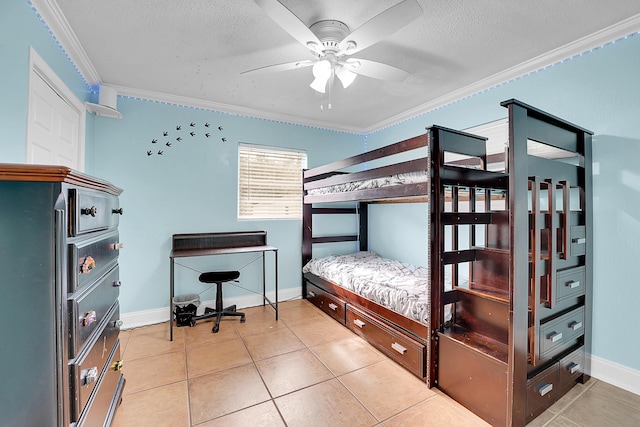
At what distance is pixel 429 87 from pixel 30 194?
10.3 ft

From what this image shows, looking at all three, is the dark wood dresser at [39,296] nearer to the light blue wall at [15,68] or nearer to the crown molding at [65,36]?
the light blue wall at [15,68]

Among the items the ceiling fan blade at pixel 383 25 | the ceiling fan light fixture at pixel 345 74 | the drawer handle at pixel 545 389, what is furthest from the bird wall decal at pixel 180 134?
the drawer handle at pixel 545 389

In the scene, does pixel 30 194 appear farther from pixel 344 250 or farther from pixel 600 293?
pixel 344 250

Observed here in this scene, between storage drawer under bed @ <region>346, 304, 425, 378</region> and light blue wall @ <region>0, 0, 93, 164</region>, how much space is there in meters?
2.72

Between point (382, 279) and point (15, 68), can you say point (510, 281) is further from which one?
point (15, 68)

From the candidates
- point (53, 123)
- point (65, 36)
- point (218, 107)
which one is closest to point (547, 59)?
point (218, 107)

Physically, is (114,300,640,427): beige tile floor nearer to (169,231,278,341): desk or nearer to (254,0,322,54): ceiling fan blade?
(169,231,278,341): desk

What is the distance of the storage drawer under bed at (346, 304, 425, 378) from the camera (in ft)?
6.85

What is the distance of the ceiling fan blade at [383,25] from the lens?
1.35 metres

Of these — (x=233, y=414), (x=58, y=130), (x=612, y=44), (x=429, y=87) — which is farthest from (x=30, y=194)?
(x=612, y=44)

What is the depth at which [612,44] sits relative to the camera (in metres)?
2.02

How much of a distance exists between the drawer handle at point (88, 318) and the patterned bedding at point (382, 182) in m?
2.04

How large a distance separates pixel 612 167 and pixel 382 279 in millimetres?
1945

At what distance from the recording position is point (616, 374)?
2.00m
